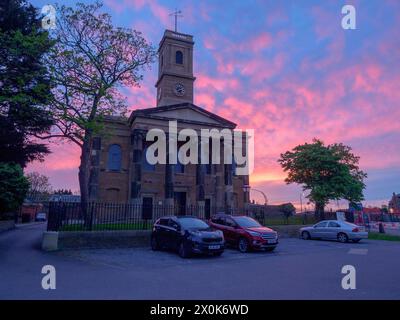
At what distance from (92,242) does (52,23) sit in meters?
14.5

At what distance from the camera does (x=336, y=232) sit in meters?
21.5

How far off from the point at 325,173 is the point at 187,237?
77.8ft

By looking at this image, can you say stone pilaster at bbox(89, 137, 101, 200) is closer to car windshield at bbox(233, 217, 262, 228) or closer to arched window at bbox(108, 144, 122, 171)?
arched window at bbox(108, 144, 122, 171)

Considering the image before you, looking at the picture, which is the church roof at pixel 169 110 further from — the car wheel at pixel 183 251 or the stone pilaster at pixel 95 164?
the car wheel at pixel 183 251

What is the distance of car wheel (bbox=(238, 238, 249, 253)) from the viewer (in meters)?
15.0

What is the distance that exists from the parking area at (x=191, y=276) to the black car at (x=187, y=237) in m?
0.42

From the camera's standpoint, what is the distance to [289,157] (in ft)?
114

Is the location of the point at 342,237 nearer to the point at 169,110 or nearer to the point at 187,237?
the point at 187,237

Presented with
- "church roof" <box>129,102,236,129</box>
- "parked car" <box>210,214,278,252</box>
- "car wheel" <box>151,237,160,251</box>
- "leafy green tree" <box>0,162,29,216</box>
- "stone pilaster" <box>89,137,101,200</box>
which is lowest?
"car wheel" <box>151,237,160,251</box>

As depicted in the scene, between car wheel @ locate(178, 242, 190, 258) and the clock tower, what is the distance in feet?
90.4

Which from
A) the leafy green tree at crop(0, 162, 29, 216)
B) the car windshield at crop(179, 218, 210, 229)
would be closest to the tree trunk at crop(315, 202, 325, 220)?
the car windshield at crop(179, 218, 210, 229)

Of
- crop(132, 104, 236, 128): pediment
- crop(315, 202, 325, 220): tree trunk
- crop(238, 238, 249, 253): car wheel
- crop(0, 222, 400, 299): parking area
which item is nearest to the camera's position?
crop(0, 222, 400, 299): parking area
